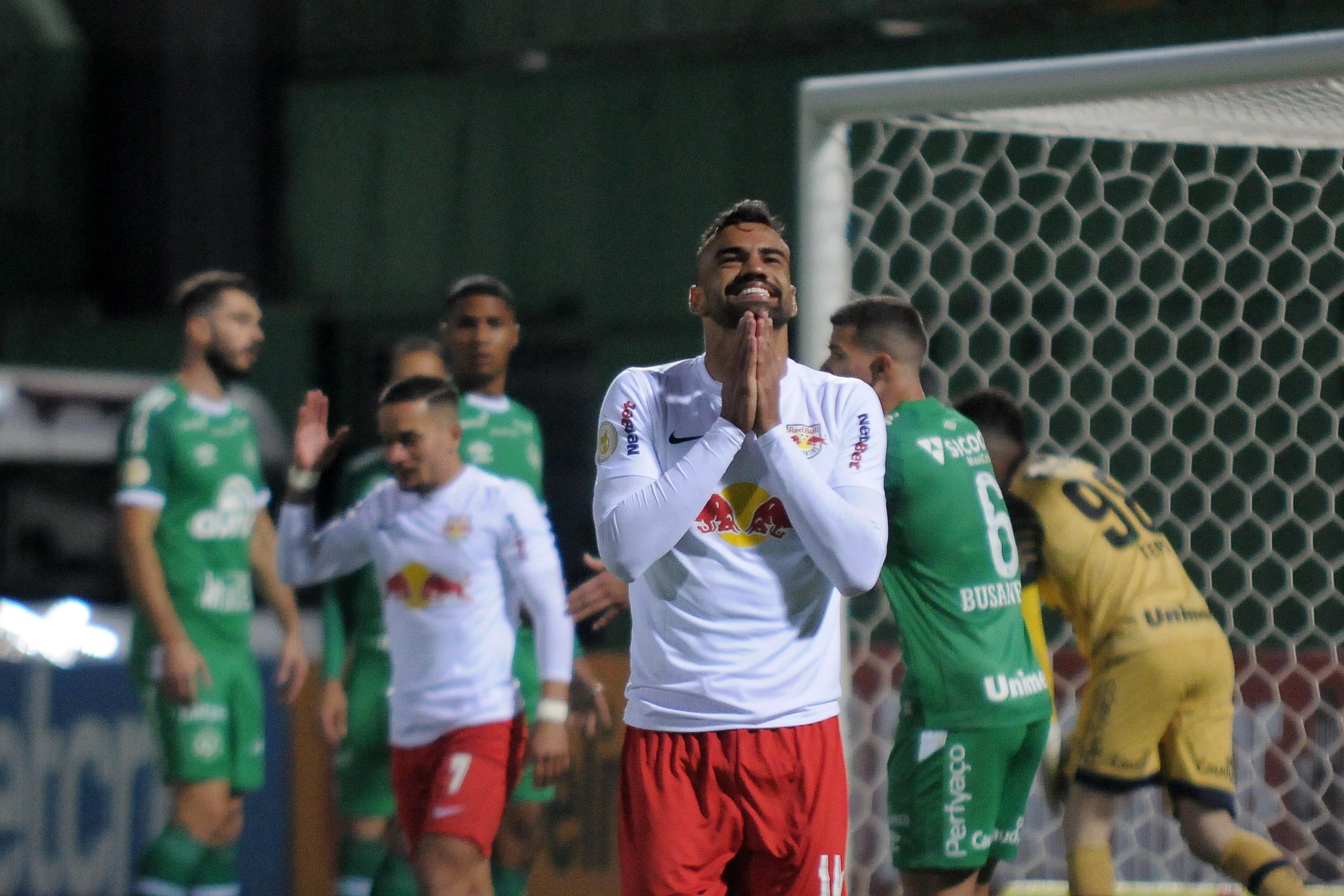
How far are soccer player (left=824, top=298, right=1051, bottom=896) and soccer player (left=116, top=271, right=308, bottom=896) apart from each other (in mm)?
2051

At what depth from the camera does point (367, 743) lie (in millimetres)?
5000

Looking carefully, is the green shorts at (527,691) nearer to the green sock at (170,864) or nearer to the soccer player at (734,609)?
the green sock at (170,864)

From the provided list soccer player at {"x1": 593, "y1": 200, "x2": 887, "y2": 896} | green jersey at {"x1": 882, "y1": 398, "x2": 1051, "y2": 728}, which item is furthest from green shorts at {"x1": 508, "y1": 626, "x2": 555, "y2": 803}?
soccer player at {"x1": 593, "y1": 200, "x2": 887, "y2": 896}

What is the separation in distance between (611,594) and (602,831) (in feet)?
9.33

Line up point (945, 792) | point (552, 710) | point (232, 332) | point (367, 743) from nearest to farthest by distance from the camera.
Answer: point (945, 792), point (552, 710), point (367, 743), point (232, 332)

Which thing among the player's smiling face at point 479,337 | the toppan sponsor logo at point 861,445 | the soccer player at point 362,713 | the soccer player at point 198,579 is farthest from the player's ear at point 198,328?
the toppan sponsor logo at point 861,445

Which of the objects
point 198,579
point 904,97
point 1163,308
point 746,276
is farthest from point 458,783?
point 1163,308

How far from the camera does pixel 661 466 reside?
2.89m

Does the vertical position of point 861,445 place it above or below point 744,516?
above

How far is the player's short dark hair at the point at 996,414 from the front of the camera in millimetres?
4738

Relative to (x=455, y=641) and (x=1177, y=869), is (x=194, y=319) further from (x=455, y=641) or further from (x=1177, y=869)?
→ (x=1177, y=869)

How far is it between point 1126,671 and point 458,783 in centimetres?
196

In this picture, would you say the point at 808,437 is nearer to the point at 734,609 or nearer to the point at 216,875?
the point at 734,609

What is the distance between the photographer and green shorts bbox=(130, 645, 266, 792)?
489cm
